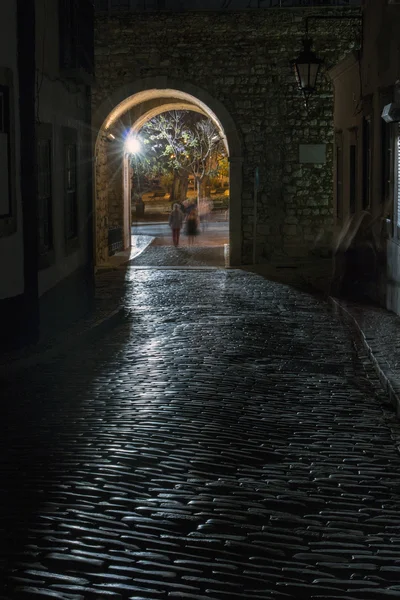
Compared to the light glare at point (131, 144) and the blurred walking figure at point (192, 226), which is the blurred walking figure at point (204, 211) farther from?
the light glare at point (131, 144)

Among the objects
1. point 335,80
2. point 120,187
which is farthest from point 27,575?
point 120,187

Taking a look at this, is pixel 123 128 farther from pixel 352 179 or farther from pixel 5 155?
pixel 5 155

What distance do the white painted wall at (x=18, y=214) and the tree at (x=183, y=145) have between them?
41.3 metres

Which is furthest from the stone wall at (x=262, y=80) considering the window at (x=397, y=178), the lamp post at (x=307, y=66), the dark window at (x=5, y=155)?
the dark window at (x=5, y=155)

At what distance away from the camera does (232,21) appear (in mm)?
24188

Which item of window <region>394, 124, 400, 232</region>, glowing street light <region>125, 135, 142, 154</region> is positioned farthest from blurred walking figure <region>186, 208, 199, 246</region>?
window <region>394, 124, 400, 232</region>

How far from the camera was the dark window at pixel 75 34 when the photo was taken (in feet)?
45.1

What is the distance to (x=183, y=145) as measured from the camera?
5531 cm

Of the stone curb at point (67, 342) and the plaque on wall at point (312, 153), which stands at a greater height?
the plaque on wall at point (312, 153)

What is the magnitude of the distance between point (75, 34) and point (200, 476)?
9.22 m

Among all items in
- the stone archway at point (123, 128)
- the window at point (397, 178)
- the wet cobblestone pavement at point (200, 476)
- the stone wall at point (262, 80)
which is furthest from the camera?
the stone archway at point (123, 128)

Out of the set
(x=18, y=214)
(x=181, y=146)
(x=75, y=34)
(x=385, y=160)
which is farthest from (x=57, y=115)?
(x=181, y=146)

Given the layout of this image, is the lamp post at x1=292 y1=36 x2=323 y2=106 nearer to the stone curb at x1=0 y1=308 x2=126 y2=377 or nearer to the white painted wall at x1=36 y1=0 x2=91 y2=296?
the white painted wall at x1=36 y1=0 x2=91 y2=296

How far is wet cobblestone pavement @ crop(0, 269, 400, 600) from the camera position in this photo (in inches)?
184
